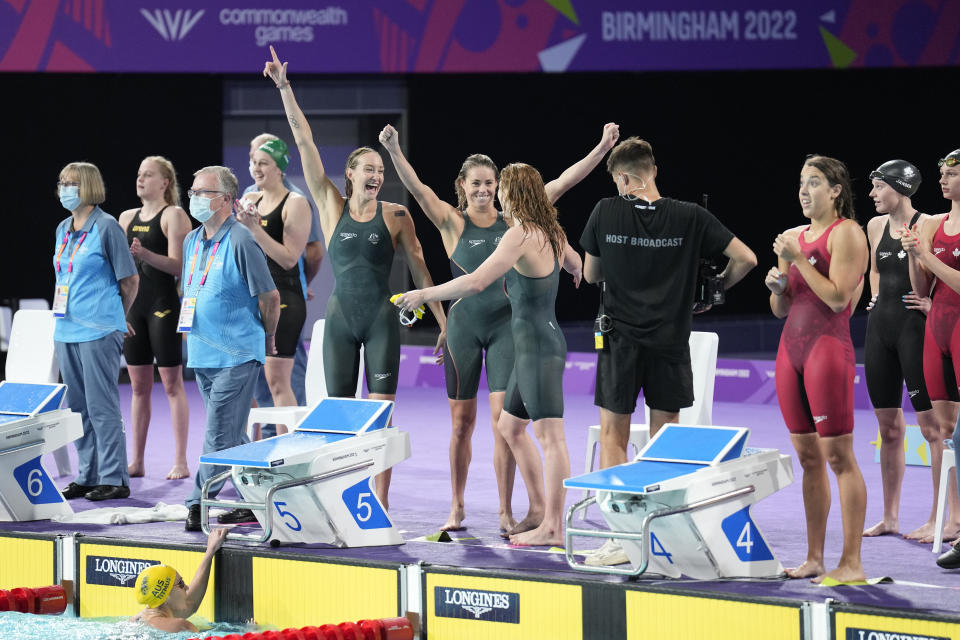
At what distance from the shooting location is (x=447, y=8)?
11141mm

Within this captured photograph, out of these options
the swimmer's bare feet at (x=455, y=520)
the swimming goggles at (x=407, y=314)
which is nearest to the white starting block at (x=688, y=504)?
the swimming goggles at (x=407, y=314)

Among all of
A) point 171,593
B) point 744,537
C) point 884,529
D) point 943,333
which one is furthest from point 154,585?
point 943,333

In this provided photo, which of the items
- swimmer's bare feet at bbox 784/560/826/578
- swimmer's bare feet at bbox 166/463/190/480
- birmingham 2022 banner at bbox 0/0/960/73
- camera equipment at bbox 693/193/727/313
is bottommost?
swimmer's bare feet at bbox 784/560/826/578

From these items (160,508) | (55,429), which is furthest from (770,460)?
(55,429)

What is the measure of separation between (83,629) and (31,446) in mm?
988

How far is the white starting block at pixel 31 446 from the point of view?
5297 mm

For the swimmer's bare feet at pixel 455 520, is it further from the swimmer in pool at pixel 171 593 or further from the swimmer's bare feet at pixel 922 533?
the swimmer's bare feet at pixel 922 533

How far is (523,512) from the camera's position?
5645 millimetres

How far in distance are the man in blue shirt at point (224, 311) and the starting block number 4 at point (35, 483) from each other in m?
0.63

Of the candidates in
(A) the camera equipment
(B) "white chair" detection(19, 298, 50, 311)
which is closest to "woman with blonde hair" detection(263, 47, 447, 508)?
(A) the camera equipment

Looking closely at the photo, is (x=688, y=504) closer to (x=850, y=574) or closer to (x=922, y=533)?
(x=850, y=574)

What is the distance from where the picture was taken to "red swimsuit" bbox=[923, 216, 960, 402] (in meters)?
4.65

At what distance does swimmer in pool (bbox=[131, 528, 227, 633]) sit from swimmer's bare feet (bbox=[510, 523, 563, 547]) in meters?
1.04

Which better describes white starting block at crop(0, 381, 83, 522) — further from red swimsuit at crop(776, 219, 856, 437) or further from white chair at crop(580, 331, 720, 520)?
red swimsuit at crop(776, 219, 856, 437)
